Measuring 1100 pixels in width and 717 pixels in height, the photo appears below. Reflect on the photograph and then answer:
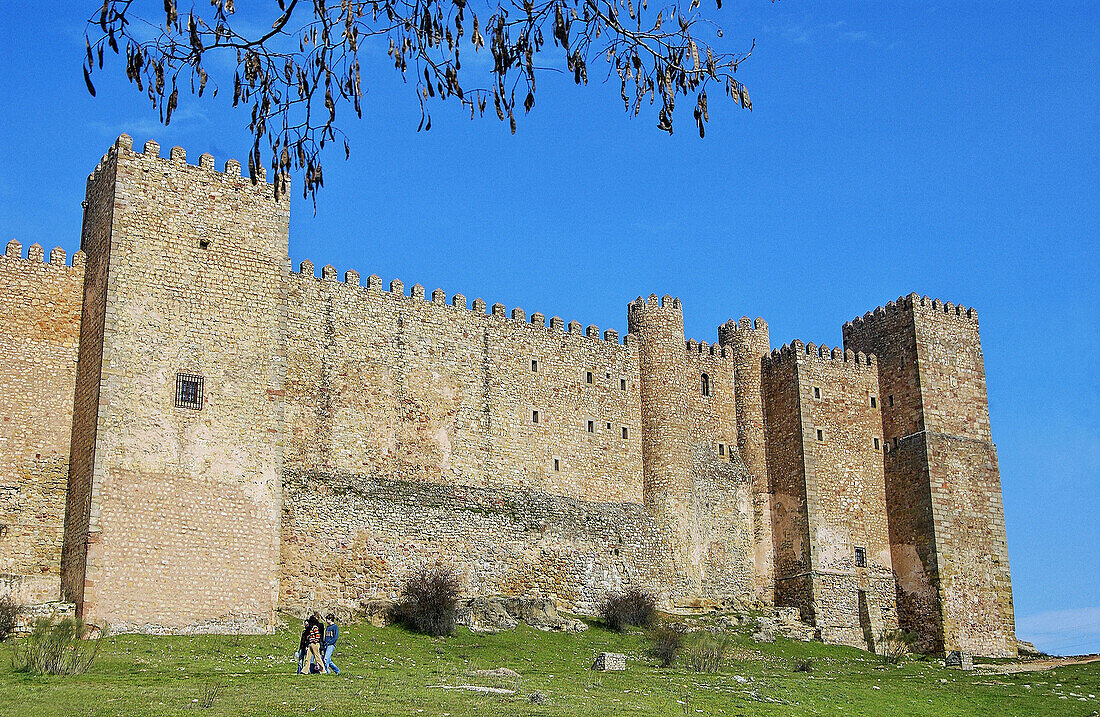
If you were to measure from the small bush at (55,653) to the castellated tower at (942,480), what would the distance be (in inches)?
912

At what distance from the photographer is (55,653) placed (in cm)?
1939

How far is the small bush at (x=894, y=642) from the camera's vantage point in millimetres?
34078

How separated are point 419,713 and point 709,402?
2212 centimetres

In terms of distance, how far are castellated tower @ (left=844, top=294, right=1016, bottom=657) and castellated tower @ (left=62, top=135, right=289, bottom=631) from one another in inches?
738

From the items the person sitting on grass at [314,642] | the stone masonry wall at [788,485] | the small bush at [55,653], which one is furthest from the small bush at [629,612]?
the small bush at [55,653]

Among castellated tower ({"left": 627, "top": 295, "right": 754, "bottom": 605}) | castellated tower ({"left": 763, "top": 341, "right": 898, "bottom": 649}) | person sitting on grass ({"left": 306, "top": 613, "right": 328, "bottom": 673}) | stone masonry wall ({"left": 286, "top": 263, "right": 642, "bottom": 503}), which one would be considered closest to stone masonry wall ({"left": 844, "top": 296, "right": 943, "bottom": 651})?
castellated tower ({"left": 763, "top": 341, "right": 898, "bottom": 649})

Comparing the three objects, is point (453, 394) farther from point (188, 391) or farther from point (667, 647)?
point (667, 647)

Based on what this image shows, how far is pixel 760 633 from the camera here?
32.2 m

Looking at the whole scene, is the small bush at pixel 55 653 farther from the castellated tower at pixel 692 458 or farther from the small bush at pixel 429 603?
the castellated tower at pixel 692 458

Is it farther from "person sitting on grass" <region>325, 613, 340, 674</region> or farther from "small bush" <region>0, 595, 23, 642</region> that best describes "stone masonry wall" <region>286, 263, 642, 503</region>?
"person sitting on grass" <region>325, 613, 340, 674</region>

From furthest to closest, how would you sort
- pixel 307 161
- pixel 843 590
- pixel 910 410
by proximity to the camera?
pixel 910 410 < pixel 843 590 < pixel 307 161

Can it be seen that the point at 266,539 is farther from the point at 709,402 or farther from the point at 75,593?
the point at 709,402

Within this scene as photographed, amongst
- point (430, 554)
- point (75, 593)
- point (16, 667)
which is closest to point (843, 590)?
point (430, 554)

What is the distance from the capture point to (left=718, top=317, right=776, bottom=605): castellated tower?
117 feet
